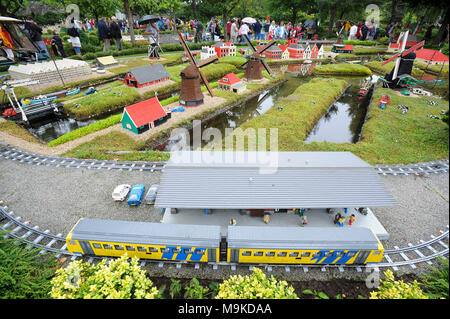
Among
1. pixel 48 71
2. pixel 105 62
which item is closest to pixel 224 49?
pixel 105 62

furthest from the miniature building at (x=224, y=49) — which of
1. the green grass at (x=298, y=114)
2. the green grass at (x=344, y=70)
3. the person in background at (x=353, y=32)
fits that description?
the person in background at (x=353, y=32)

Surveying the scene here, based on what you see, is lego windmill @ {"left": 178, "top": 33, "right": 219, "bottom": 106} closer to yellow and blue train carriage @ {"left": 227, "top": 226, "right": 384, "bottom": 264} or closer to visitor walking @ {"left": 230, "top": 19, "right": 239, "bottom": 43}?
yellow and blue train carriage @ {"left": 227, "top": 226, "right": 384, "bottom": 264}

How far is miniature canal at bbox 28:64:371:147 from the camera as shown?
90.6 ft

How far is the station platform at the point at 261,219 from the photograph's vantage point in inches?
558

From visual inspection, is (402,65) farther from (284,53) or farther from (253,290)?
(253,290)

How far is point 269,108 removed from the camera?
3541 cm

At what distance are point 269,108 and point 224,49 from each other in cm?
2998

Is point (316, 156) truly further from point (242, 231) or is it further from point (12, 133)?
point (12, 133)

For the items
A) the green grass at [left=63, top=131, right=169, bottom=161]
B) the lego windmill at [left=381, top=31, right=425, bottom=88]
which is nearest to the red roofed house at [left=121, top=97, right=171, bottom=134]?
the green grass at [left=63, top=131, right=169, bottom=161]

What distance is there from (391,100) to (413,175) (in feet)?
63.9

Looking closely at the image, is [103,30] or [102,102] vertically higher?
[103,30]

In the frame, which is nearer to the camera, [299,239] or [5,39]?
[299,239]

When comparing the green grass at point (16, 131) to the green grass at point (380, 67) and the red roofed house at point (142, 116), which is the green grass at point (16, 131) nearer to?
the red roofed house at point (142, 116)

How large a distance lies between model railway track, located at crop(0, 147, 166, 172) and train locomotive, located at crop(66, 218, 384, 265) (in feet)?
25.3
